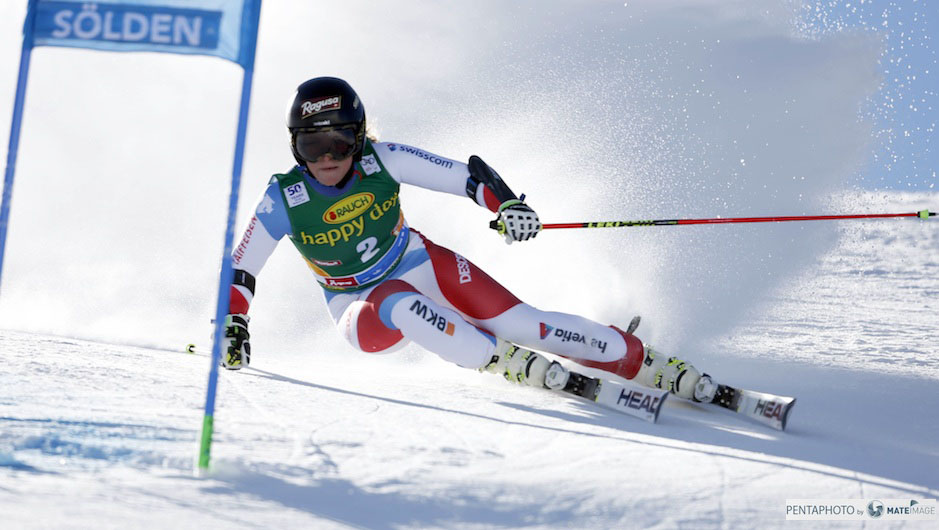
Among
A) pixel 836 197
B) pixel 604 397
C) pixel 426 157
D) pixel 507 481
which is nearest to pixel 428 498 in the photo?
pixel 507 481

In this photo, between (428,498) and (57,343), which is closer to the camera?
(428,498)

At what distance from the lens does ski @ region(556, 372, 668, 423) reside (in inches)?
123

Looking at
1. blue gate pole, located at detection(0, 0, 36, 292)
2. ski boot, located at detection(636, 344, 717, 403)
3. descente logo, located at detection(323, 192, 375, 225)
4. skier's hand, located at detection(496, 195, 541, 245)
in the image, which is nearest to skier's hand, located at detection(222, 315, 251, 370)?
descente logo, located at detection(323, 192, 375, 225)

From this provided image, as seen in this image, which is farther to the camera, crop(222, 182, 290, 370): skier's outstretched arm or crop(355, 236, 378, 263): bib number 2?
crop(355, 236, 378, 263): bib number 2

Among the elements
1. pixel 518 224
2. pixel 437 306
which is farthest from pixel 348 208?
pixel 518 224

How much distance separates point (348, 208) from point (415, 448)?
55.7 inches

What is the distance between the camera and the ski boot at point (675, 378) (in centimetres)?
347

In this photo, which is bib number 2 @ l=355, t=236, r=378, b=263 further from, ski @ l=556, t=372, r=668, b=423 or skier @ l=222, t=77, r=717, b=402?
ski @ l=556, t=372, r=668, b=423

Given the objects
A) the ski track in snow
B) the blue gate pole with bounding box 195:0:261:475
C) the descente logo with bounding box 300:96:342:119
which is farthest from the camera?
the descente logo with bounding box 300:96:342:119

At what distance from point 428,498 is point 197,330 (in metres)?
4.23

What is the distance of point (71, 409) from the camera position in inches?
104

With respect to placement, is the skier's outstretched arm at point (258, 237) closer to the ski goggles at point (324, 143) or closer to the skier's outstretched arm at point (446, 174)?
the ski goggles at point (324, 143)

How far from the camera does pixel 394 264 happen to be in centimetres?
378

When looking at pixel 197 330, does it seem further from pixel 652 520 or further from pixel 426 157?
pixel 652 520
